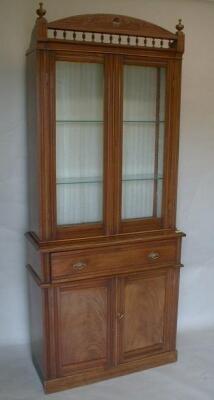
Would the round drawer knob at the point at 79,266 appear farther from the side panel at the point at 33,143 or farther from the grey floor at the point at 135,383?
the grey floor at the point at 135,383

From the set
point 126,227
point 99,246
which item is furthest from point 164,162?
point 99,246

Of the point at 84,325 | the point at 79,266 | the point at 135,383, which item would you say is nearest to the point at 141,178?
the point at 79,266

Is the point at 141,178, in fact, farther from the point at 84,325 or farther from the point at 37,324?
the point at 37,324

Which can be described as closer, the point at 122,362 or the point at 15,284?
the point at 122,362

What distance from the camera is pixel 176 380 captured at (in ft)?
8.39

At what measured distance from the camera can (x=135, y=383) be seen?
253cm

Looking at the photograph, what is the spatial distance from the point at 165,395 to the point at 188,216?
1237 mm

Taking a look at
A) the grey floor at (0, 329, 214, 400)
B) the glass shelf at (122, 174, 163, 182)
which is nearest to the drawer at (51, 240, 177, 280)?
the glass shelf at (122, 174, 163, 182)

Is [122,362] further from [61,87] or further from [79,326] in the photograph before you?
[61,87]

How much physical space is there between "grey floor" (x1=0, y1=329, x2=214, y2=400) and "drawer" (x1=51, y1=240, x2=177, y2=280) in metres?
0.68

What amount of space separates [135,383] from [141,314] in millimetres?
404

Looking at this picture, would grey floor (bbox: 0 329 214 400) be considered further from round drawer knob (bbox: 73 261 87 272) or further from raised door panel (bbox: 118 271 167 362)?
round drawer knob (bbox: 73 261 87 272)

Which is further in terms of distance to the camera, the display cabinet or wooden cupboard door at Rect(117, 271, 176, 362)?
wooden cupboard door at Rect(117, 271, 176, 362)

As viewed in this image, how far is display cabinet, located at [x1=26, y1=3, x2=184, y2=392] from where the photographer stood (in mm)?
2262
